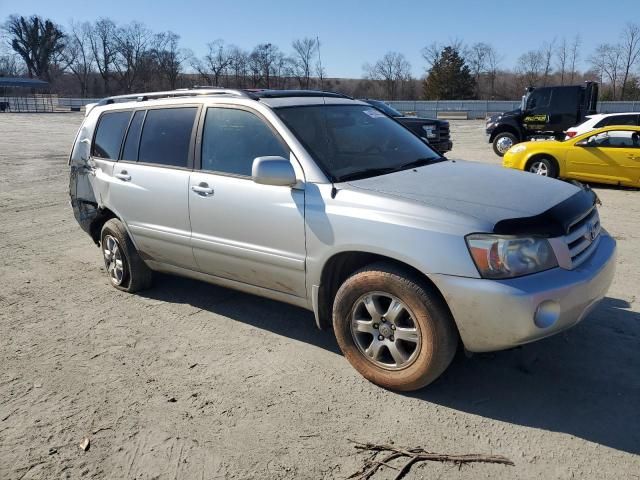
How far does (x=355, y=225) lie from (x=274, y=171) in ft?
2.12

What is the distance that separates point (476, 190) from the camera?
11.1 ft

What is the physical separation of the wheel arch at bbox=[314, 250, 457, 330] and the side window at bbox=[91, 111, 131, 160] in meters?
2.64

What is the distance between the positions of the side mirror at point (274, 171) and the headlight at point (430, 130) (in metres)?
12.2

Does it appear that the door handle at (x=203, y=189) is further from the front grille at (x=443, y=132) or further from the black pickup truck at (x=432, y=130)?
the front grille at (x=443, y=132)

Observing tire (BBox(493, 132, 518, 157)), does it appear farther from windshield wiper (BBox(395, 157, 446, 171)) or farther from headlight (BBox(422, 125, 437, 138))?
windshield wiper (BBox(395, 157, 446, 171))

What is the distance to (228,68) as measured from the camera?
268 ft

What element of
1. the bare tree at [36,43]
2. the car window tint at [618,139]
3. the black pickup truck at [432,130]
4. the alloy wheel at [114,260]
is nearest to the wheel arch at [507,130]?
the black pickup truck at [432,130]

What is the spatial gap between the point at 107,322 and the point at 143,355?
791 millimetres

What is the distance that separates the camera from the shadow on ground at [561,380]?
3014 mm

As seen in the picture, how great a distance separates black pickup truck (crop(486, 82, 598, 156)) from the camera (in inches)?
647

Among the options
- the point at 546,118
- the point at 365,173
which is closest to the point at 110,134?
the point at 365,173

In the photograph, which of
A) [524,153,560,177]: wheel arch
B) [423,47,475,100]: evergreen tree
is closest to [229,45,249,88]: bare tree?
[423,47,475,100]: evergreen tree

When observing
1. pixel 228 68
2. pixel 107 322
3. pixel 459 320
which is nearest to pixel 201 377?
pixel 107 322

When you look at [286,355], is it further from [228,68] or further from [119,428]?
[228,68]
